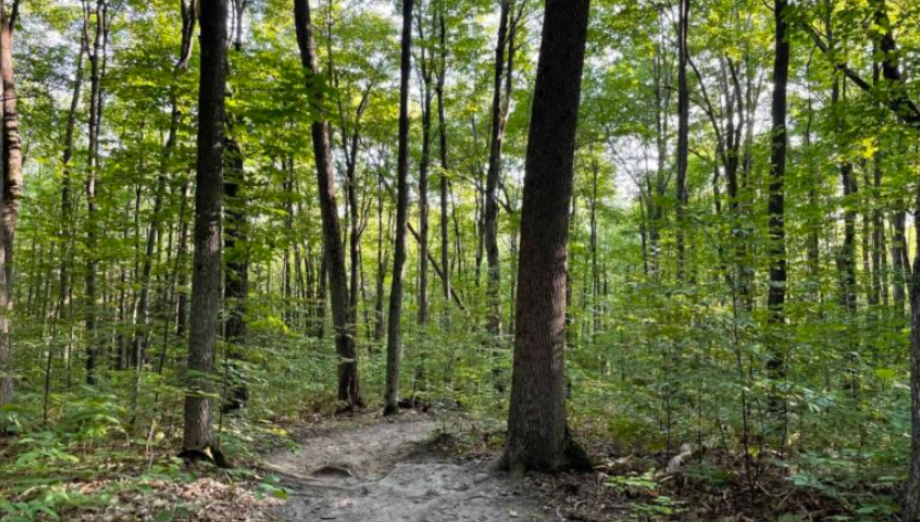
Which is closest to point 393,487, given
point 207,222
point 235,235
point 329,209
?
point 207,222

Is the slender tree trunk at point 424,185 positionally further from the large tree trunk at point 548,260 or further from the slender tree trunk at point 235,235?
the large tree trunk at point 548,260

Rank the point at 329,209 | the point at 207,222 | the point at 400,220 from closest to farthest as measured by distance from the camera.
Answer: the point at 207,222, the point at 329,209, the point at 400,220

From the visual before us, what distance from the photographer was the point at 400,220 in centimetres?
1137

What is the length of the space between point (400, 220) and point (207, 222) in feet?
19.9

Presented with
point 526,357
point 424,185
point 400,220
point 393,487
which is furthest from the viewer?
point 424,185

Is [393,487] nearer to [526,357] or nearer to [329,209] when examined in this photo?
[526,357]

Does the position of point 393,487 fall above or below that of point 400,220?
below

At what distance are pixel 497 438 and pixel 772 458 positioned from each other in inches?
151

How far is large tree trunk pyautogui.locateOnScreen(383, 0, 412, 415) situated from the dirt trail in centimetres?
264

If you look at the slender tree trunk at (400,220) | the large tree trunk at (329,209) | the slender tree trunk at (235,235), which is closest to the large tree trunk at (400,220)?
the slender tree trunk at (400,220)

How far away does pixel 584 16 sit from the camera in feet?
19.2

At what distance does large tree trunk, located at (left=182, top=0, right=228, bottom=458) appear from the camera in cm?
541

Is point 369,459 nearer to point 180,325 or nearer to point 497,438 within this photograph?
point 497,438

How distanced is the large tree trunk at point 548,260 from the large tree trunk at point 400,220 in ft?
17.7
